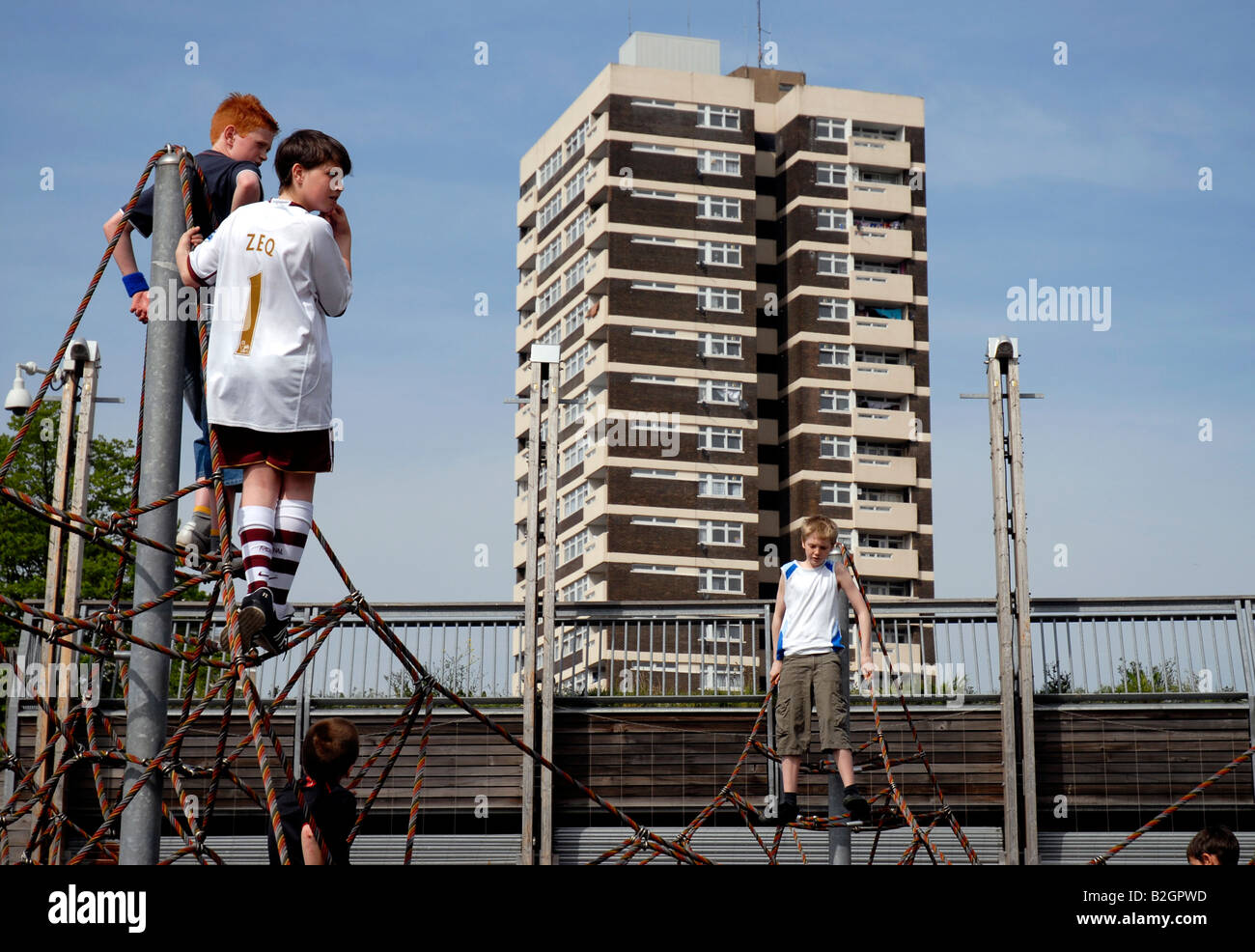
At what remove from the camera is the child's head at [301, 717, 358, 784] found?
5363mm

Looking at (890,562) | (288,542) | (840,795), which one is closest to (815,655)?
(840,795)

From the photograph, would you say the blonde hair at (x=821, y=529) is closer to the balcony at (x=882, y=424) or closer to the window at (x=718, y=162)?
the balcony at (x=882, y=424)

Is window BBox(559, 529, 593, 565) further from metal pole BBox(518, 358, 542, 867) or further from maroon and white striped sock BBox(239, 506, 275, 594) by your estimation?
maroon and white striped sock BBox(239, 506, 275, 594)

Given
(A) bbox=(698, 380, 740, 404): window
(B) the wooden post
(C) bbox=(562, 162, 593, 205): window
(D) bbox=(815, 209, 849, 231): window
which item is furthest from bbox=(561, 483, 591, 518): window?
(B) the wooden post

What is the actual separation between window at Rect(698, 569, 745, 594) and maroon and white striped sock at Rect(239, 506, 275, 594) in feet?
239

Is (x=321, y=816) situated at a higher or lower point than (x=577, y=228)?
lower

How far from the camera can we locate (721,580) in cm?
7888

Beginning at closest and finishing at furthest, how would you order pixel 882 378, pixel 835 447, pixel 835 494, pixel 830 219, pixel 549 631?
pixel 549 631 < pixel 835 494 < pixel 835 447 < pixel 882 378 < pixel 830 219

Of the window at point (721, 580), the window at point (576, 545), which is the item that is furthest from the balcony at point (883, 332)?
the window at point (576, 545)

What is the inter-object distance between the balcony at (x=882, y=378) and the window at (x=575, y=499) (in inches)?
647

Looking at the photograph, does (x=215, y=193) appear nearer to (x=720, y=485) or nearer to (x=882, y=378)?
(x=720, y=485)

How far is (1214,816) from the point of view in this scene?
1534 centimetres

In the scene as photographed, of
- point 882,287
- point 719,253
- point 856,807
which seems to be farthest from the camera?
point 882,287

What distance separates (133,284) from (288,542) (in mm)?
1433
